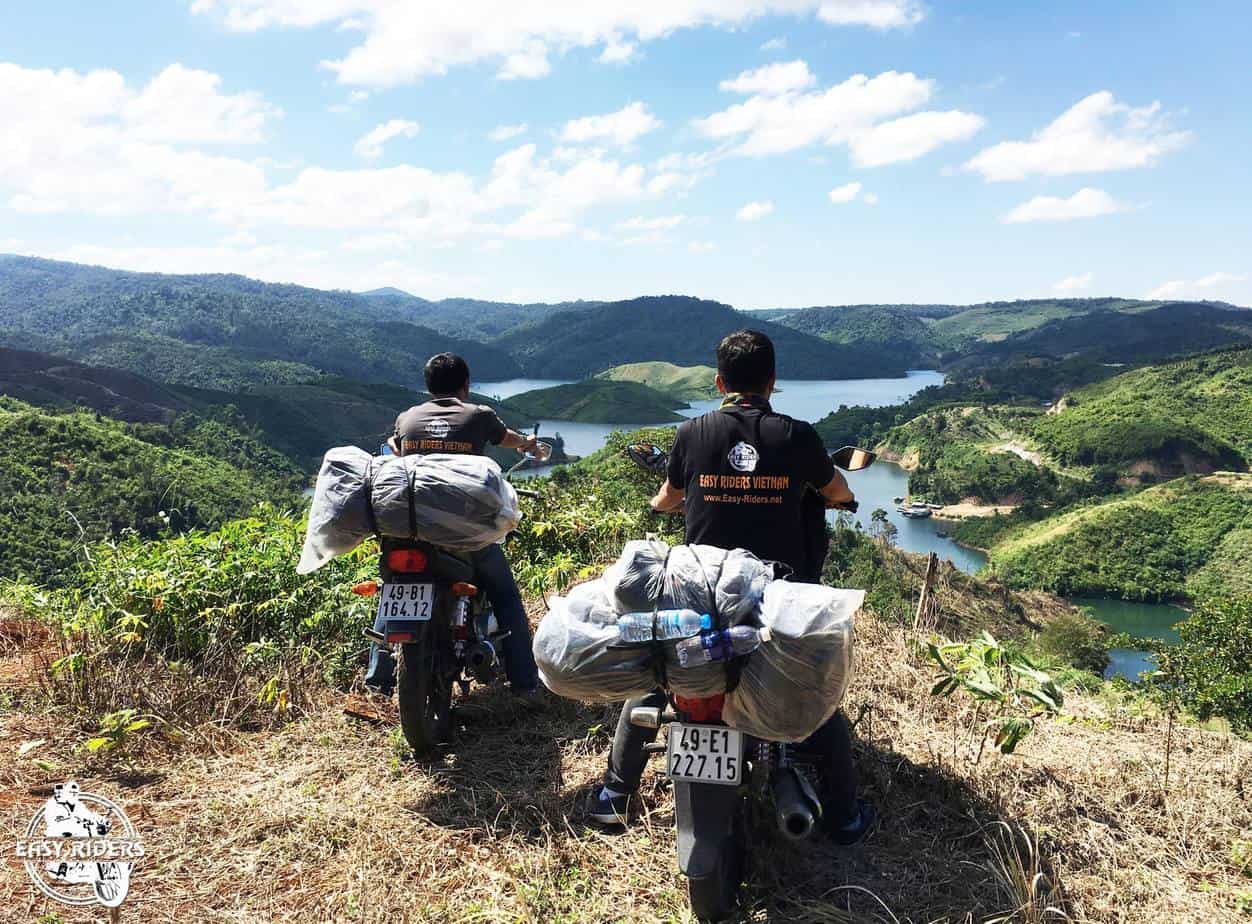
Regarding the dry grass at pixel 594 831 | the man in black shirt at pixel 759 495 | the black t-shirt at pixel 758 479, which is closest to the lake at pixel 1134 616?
the dry grass at pixel 594 831

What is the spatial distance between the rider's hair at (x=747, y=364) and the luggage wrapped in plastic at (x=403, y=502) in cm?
112

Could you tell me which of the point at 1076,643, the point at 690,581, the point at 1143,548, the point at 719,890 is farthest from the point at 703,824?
the point at 1143,548

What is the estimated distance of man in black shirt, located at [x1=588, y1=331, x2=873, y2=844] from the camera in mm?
2592

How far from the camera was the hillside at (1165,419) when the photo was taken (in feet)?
276

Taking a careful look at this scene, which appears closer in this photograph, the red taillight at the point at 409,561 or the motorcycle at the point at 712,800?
the motorcycle at the point at 712,800

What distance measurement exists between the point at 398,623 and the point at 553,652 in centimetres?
125

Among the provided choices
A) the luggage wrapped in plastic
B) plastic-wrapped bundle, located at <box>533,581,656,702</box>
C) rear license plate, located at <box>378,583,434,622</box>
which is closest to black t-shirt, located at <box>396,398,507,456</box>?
the luggage wrapped in plastic

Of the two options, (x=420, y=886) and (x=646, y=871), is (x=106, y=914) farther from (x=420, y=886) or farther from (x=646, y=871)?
(x=646, y=871)

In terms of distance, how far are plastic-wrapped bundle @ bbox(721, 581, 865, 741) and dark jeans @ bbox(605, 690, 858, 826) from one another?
23.7 inches

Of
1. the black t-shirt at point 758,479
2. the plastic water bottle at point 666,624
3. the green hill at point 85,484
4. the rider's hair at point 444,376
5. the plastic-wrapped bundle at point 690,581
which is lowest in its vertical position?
the green hill at point 85,484

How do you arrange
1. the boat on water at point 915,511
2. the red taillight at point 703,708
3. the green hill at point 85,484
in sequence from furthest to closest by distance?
1. the boat on water at point 915,511
2. the green hill at point 85,484
3. the red taillight at point 703,708

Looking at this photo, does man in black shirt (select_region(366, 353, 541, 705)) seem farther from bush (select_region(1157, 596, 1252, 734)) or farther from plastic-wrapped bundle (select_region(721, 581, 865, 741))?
bush (select_region(1157, 596, 1252, 734))

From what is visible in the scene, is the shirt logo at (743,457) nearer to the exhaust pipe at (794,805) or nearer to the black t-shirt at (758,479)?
the black t-shirt at (758,479)

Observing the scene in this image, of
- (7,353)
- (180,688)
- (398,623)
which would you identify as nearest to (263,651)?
(180,688)
